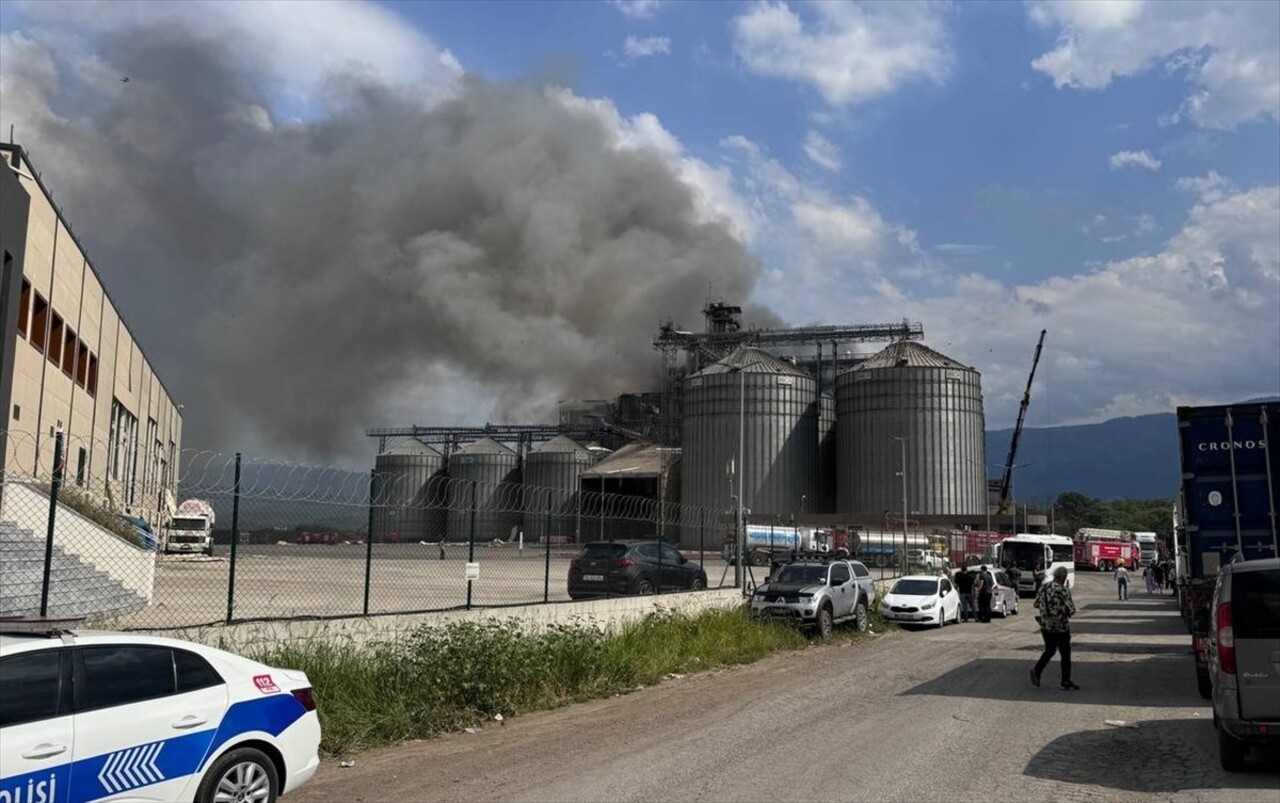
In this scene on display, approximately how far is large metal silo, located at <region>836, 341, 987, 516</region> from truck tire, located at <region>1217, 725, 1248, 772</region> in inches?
2940

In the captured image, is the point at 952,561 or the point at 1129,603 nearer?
the point at 1129,603

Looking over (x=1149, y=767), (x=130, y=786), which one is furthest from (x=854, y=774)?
(x=130, y=786)

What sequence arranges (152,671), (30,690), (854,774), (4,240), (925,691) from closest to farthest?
(30,690), (152,671), (854,774), (925,691), (4,240)

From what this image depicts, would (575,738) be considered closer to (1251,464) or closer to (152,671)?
(152,671)

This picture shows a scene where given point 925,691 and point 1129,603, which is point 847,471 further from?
point 925,691

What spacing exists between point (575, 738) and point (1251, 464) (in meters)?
11.2

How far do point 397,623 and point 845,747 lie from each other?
5.73 metres

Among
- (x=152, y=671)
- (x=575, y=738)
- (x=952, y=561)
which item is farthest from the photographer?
(x=952, y=561)

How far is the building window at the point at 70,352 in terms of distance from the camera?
101 feet

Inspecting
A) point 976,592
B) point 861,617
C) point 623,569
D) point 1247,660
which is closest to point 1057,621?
point 1247,660

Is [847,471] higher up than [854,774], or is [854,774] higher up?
[847,471]

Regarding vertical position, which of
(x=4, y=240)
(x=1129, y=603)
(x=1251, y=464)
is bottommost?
(x=1129, y=603)

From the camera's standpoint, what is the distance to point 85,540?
1855 cm

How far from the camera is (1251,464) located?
47.6 feet
